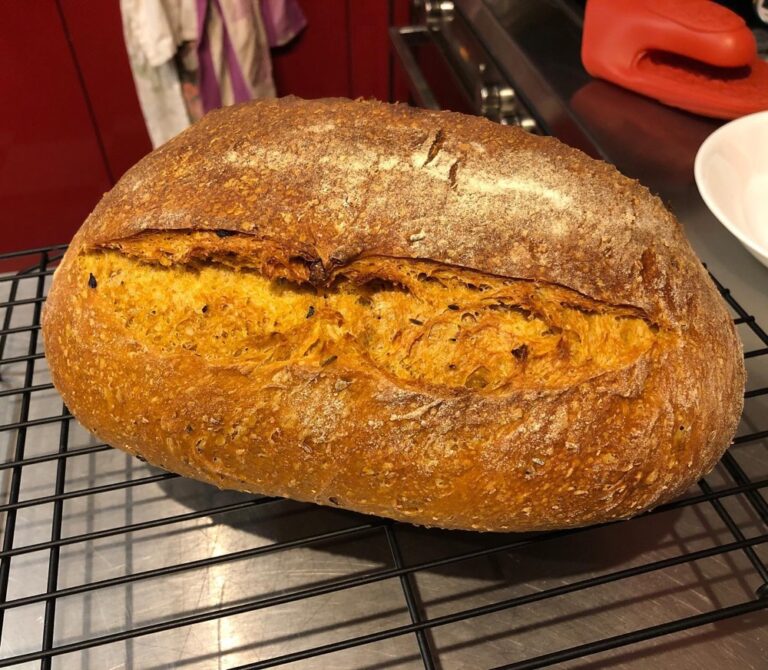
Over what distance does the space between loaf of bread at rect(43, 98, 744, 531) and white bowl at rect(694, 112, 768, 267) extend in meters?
0.35

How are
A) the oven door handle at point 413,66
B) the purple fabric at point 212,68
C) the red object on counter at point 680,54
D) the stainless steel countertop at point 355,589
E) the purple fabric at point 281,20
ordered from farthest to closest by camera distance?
the purple fabric at point 281,20
the purple fabric at point 212,68
the oven door handle at point 413,66
the red object on counter at point 680,54
the stainless steel countertop at point 355,589

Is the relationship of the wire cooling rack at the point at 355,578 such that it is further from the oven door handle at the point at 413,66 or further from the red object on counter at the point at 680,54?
the oven door handle at the point at 413,66

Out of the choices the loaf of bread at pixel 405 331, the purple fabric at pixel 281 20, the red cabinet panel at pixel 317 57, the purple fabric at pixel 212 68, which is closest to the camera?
the loaf of bread at pixel 405 331

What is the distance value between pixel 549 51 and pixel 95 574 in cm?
149

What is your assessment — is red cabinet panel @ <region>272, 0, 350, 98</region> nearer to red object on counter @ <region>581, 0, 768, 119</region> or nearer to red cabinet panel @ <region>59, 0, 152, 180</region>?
red cabinet panel @ <region>59, 0, 152, 180</region>

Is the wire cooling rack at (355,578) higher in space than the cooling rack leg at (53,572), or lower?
lower

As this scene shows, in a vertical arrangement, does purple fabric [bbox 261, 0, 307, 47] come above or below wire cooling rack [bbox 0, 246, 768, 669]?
above

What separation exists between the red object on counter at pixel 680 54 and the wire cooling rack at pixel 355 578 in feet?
1.98

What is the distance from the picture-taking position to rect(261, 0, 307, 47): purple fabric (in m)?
1.90

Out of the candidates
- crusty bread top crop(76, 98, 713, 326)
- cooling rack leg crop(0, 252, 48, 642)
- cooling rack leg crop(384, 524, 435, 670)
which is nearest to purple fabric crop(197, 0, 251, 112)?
cooling rack leg crop(0, 252, 48, 642)

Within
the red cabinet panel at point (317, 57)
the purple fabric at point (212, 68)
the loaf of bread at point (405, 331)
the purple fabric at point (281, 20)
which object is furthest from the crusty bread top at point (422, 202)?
the red cabinet panel at point (317, 57)

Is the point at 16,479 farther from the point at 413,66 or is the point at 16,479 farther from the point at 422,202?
the point at 413,66

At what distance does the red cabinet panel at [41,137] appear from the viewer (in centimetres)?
178

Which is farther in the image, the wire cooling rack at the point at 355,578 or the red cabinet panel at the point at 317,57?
the red cabinet panel at the point at 317,57
